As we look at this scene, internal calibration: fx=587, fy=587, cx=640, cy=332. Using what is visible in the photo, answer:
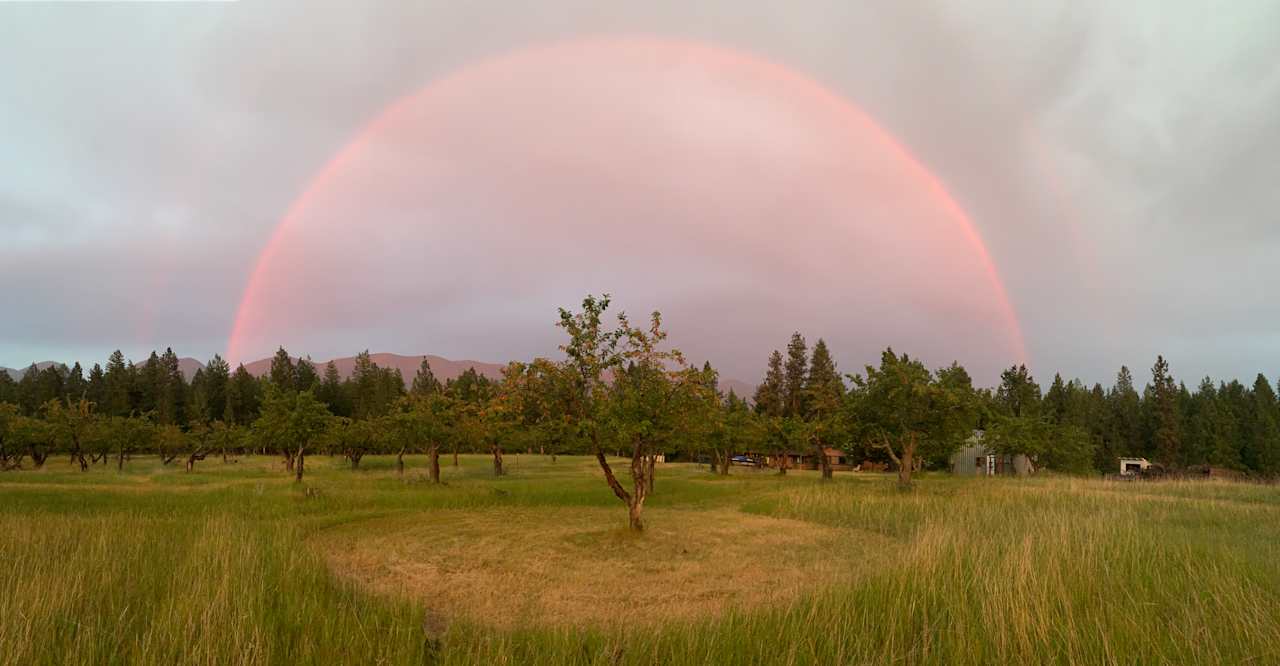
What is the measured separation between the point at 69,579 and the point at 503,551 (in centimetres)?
989

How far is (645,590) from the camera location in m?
12.5

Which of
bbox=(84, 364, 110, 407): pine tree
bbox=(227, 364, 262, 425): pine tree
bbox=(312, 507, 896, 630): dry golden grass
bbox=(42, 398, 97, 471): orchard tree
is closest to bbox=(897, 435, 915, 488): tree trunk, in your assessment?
bbox=(312, 507, 896, 630): dry golden grass

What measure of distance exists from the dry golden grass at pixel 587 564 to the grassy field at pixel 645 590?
0.11 meters

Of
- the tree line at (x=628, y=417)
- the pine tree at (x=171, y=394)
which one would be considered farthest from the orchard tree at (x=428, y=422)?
the pine tree at (x=171, y=394)

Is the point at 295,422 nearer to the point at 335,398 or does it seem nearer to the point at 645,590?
the point at 645,590

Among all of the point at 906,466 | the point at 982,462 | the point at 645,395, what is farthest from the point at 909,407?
the point at 982,462

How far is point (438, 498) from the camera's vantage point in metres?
28.2

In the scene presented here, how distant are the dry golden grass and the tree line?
2.92 meters

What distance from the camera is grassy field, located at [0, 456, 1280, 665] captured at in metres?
5.97

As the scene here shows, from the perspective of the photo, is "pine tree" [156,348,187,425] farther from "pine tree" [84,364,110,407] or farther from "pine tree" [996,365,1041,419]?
"pine tree" [996,365,1041,419]

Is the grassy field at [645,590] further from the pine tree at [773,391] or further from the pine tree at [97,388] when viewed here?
the pine tree at [97,388]

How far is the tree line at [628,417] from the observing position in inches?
766

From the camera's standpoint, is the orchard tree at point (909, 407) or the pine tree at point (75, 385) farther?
the pine tree at point (75, 385)

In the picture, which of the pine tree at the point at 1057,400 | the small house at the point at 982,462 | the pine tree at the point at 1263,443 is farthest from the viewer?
the pine tree at the point at 1057,400
